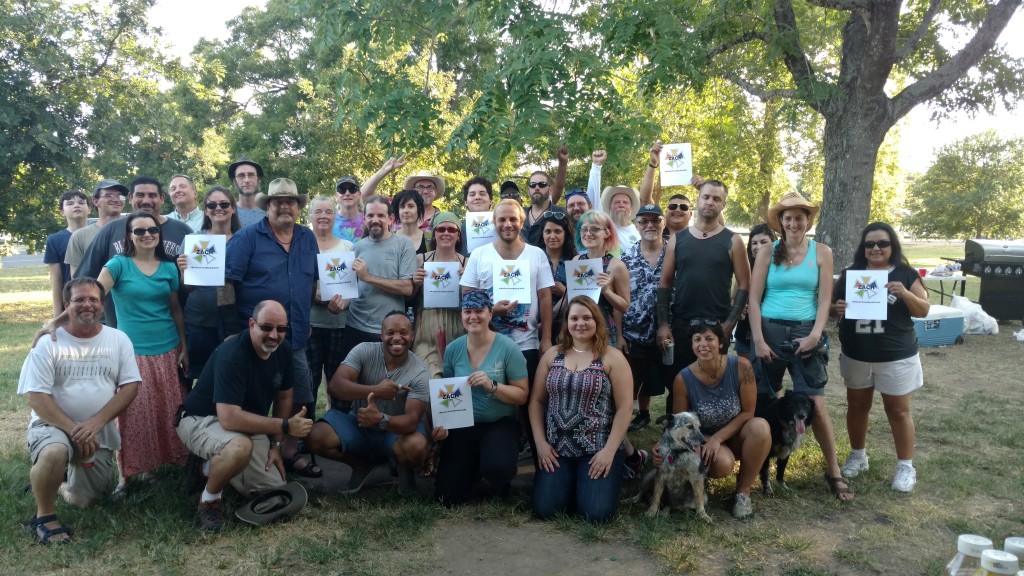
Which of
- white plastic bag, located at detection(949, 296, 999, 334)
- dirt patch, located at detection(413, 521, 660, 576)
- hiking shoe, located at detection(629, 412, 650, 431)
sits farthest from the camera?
white plastic bag, located at detection(949, 296, 999, 334)

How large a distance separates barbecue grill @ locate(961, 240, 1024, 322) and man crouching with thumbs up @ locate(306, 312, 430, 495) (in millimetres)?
13206

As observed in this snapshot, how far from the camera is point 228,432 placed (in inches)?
177

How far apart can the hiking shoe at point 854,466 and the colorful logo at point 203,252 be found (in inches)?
202

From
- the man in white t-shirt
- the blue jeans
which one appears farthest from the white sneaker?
the man in white t-shirt

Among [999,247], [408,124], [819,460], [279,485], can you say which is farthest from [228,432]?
[999,247]

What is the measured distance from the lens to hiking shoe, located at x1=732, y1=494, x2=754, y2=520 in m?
4.63

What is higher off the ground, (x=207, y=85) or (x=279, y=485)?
(x=207, y=85)

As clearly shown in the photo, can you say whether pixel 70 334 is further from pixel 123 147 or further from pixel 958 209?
pixel 958 209

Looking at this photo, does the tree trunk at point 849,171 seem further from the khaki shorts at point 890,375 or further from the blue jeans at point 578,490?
the blue jeans at point 578,490

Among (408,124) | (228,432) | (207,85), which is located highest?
(207,85)

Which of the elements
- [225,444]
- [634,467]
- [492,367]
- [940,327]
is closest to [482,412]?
[492,367]

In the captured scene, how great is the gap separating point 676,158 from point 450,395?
130 inches

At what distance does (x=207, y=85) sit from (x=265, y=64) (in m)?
2.61

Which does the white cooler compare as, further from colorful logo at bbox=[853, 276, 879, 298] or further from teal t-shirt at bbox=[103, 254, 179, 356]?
teal t-shirt at bbox=[103, 254, 179, 356]
